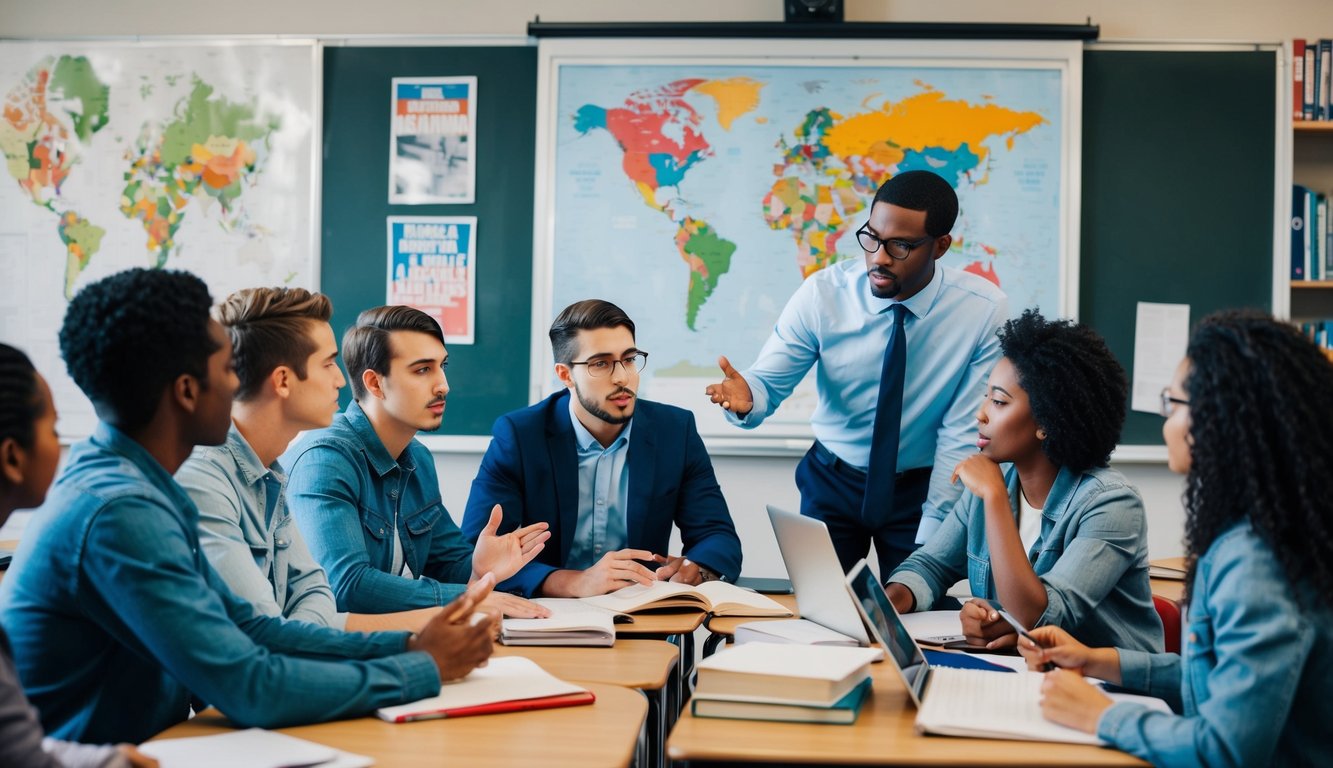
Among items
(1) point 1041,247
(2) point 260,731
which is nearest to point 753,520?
(1) point 1041,247

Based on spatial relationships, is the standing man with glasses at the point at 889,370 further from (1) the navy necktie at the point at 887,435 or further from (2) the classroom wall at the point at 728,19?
(2) the classroom wall at the point at 728,19

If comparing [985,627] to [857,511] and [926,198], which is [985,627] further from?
[926,198]

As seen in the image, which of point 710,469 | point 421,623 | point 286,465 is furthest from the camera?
point 710,469

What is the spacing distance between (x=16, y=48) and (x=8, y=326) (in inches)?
42.4

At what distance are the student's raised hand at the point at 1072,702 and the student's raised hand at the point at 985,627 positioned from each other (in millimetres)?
465

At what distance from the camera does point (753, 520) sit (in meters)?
4.20

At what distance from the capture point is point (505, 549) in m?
2.41

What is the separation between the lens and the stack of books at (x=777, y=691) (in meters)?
1.48

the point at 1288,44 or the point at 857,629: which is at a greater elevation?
the point at 1288,44

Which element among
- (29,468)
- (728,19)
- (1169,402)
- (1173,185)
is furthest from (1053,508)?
(728,19)

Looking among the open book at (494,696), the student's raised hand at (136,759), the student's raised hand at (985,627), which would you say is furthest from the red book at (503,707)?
the student's raised hand at (985,627)

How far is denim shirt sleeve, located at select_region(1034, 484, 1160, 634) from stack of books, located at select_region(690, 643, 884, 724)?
23.5 inches

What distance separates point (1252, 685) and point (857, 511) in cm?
176

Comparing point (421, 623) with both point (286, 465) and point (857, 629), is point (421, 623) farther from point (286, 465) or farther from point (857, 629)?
point (857, 629)
